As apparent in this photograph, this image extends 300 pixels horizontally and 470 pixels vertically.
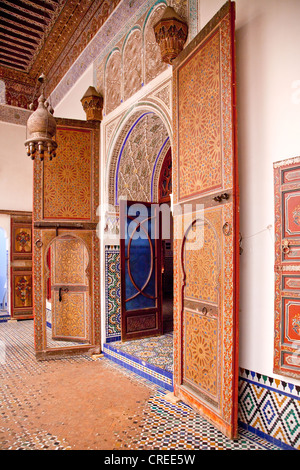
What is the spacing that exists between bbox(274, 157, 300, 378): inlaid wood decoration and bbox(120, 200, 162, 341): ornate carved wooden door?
7.79ft

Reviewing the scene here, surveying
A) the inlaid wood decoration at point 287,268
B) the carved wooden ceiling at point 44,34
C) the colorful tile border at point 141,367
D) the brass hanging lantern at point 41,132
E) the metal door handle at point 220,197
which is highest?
the carved wooden ceiling at point 44,34

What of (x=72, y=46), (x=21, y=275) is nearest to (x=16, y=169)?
(x=21, y=275)

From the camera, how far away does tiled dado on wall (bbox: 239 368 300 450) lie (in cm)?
182

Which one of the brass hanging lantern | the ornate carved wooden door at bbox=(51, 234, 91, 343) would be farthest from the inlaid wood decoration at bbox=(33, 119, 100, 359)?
the brass hanging lantern

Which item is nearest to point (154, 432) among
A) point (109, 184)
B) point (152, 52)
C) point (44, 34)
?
point (109, 184)

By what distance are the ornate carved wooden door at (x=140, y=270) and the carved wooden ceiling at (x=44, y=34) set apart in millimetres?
2336

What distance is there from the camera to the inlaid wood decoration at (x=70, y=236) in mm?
3830

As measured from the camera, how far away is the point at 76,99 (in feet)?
15.6

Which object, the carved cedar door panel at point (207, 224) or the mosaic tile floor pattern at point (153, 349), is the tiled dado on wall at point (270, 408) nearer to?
the carved cedar door panel at point (207, 224)

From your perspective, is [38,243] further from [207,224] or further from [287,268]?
[287,268]

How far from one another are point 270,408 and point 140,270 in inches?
98.0

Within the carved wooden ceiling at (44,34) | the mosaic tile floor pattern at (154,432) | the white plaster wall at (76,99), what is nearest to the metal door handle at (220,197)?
the mosaic tile floor pattern at (154,432)

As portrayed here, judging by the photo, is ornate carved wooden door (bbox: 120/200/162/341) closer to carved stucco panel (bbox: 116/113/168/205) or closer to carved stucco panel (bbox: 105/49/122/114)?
carved stucco panel (bbox: 116/113/168/205)
